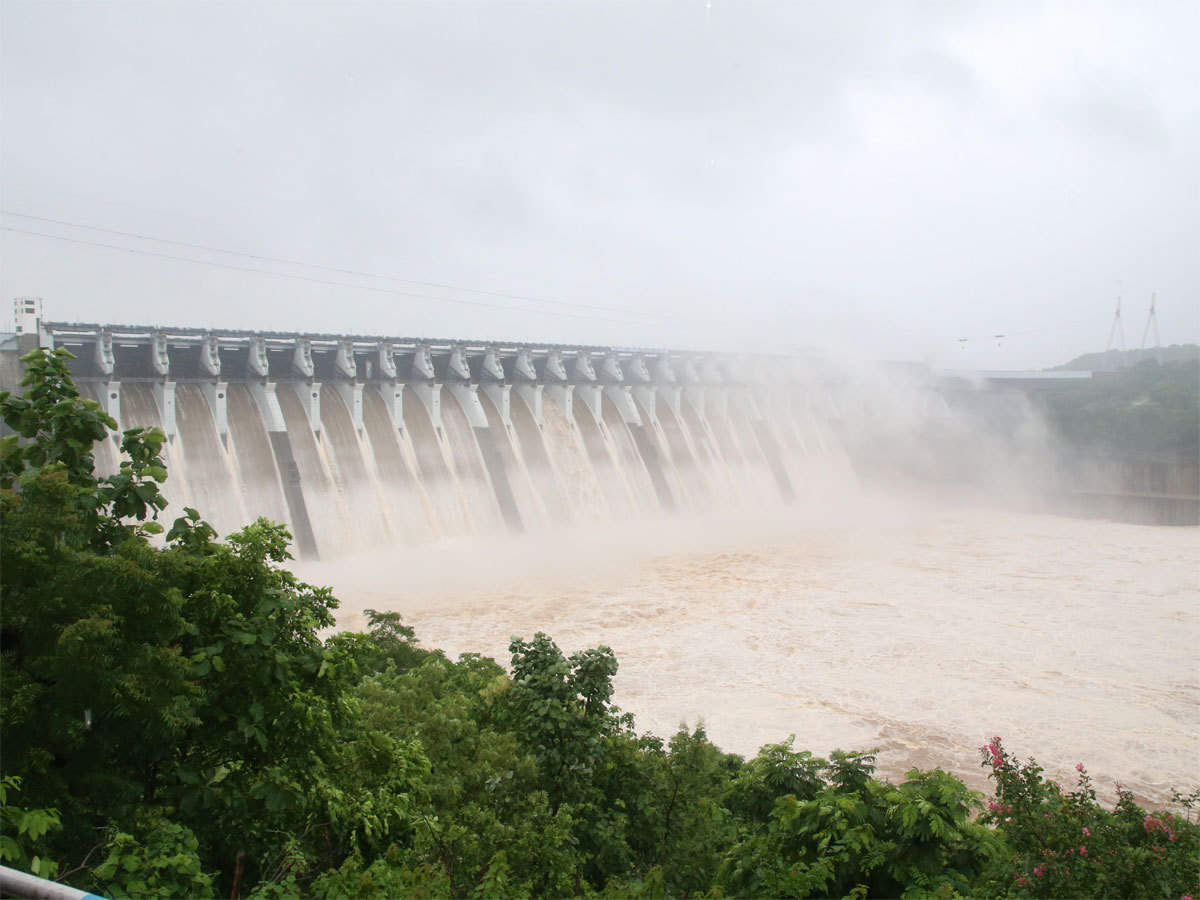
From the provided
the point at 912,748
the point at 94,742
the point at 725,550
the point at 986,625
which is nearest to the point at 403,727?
the point at 94,742

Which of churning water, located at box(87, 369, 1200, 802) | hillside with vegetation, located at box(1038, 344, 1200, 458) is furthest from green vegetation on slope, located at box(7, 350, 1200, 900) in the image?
hillside with vegetation, located at box(1038, 344, 1200, 458)

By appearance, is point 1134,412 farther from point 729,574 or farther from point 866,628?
point 866,628

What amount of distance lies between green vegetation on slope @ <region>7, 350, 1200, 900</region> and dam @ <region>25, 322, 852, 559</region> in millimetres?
14582

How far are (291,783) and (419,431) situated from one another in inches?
806

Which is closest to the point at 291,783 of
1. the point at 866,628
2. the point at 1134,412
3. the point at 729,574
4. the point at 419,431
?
the point at 866,628

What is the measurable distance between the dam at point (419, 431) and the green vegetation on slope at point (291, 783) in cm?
1458

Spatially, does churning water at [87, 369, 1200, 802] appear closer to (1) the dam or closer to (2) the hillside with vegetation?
(1) the dam

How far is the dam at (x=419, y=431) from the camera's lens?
19641 millimetres

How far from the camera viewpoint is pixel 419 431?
2400 centimetres

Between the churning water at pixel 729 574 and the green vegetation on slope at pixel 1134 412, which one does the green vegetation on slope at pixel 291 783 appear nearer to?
the churning water at pixel 729 574

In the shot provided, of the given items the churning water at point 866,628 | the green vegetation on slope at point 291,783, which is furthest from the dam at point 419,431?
the green vegetation on slope at point 291,783

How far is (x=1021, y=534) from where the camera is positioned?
28.4m

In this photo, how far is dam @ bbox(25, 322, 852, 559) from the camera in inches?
773

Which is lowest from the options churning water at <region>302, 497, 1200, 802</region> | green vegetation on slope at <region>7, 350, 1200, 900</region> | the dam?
churning water at <region>302, 497, 1200, 802</region>
